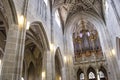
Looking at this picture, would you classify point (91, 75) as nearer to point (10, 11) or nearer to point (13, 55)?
point (13, 55)

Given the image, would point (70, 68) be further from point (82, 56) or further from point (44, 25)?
point (44, 25)

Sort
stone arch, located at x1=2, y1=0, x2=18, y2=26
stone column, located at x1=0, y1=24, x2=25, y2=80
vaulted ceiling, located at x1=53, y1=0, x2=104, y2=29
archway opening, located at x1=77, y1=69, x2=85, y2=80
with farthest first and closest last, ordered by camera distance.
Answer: archway opening, located at x1=77, y1=69, x2=85, y2=80, vaulted ceiling, located at x1=53, y1=0, x2=104, y2=29, stone arch, located at x1=2, y1=0, x2=18, y2=26, stone column, located at x1=0, y1=24, x2=25, y2=80

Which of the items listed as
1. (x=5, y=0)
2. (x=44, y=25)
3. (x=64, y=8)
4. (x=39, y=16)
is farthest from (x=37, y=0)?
(x=64, y=8)

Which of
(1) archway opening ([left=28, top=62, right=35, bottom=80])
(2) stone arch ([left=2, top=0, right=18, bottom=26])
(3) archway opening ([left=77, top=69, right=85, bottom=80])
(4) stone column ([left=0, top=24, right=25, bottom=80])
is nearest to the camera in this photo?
(4) stone column ([left=0, top=24, right=25, bottom=80])

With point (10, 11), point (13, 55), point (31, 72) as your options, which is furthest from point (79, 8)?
point (13, 55)

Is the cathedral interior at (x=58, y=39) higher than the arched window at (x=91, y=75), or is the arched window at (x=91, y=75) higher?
the cathedral interior at (x=58, y=39)

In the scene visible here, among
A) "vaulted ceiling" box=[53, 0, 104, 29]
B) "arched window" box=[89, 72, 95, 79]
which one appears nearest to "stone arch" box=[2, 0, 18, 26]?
"vaulted ceiling" box=[53, 0, 104, 29]

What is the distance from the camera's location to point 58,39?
49.1ft

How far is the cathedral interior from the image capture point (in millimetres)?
7328

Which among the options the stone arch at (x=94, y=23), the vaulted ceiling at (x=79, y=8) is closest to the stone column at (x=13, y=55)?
the vaulted ceiling at (x=79, y=8)

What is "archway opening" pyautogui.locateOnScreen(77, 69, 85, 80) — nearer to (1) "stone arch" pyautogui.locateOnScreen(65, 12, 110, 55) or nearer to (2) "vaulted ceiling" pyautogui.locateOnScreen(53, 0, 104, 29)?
(1) "stone arch" pyautogui.locateOnScreen(65, 12, 110, 55)

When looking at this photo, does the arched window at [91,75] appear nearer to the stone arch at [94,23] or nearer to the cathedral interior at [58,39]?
the cathedral interior at [58,39]

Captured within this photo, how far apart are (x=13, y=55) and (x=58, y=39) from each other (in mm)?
8623

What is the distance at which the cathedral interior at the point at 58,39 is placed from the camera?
733 centimetres
